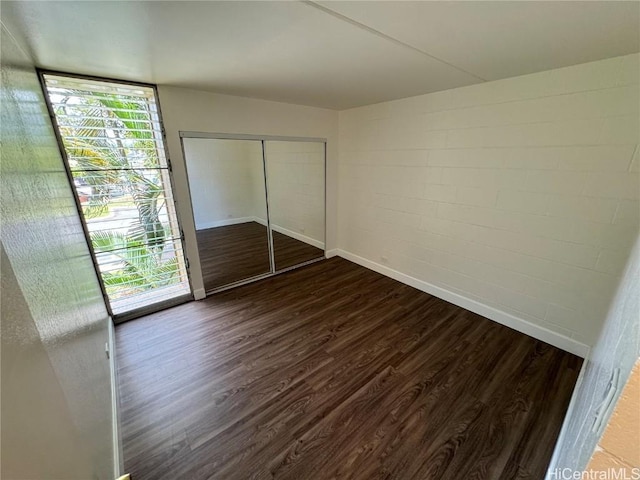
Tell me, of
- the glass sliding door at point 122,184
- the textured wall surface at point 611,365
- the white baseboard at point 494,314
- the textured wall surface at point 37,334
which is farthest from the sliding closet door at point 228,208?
the textured wall surface at point 611,365

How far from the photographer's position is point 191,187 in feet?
9.18

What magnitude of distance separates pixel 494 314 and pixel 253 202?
9.97 ft

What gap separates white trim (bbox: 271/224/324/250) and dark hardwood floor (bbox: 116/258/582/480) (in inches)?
46.3

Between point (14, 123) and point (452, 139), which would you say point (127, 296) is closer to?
point (14, 123)

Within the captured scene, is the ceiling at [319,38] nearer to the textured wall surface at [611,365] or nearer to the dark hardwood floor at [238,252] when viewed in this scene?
the textured wall surface at [611,365]

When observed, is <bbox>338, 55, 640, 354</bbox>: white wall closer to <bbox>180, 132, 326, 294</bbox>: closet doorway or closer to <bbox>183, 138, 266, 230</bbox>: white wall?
<bbox>180, 132, 326, 294</bbox>: closet doorway

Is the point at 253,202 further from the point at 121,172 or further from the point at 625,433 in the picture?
the point at 625,433

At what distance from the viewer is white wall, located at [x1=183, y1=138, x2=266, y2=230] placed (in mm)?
2789

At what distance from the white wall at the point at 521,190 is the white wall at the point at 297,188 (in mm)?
838

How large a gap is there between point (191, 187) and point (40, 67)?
4.31 ft

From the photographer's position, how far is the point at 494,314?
2633 millimetres

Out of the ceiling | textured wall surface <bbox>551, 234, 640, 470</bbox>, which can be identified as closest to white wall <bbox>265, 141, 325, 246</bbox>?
the ceiling

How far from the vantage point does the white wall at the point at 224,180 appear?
2.79 meters

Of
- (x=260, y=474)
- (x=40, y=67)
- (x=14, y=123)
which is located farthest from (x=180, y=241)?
(x=260, y=474)
